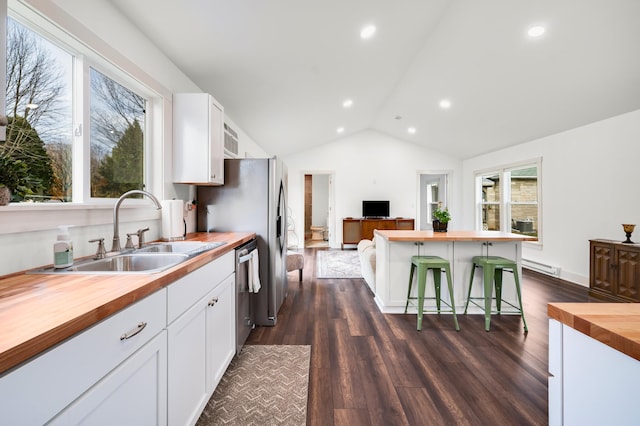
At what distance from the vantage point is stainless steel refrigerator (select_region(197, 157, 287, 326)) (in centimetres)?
270

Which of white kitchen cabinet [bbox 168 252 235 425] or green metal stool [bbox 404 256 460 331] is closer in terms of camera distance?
white kitchen cabinet [bbox 168 252 235 425]

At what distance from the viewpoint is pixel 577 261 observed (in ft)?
13.7

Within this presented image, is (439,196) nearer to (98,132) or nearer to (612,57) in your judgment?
(612,57)

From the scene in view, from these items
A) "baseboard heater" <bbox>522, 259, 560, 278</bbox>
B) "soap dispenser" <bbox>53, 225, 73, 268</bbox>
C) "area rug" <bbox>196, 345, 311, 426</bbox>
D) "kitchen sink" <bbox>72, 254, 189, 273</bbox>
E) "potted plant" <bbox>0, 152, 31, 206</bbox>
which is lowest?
"area rug" <bbox>196, 345, 311, 426</bbox>

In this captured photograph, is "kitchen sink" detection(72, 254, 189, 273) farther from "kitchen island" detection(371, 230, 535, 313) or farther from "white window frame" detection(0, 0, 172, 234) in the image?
"kitchen island" detection(371, 230, 535, 313)

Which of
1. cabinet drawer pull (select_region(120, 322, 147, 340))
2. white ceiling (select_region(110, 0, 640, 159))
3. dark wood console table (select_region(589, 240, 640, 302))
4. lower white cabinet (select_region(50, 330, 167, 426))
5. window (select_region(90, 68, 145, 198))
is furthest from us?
dark wood console table (select_region(589, 240, 640, 302))

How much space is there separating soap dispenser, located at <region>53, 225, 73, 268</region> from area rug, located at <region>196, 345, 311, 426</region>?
3.52 feet

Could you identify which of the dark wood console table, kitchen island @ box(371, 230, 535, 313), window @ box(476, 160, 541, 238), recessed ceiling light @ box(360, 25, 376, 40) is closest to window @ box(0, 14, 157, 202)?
recessed ceiling light @ box(360, 25, 376, 40)

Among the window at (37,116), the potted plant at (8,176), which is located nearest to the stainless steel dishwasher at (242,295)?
the window at (37,116)

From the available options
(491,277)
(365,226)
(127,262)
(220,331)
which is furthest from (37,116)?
(365,226)

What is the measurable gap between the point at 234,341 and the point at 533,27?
409 cm

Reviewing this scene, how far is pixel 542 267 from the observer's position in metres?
4.76

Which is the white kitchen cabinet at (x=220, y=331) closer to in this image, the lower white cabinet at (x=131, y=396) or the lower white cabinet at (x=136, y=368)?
the lower white cabinet at (x=136, y=368)

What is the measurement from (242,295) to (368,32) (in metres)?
2.93
